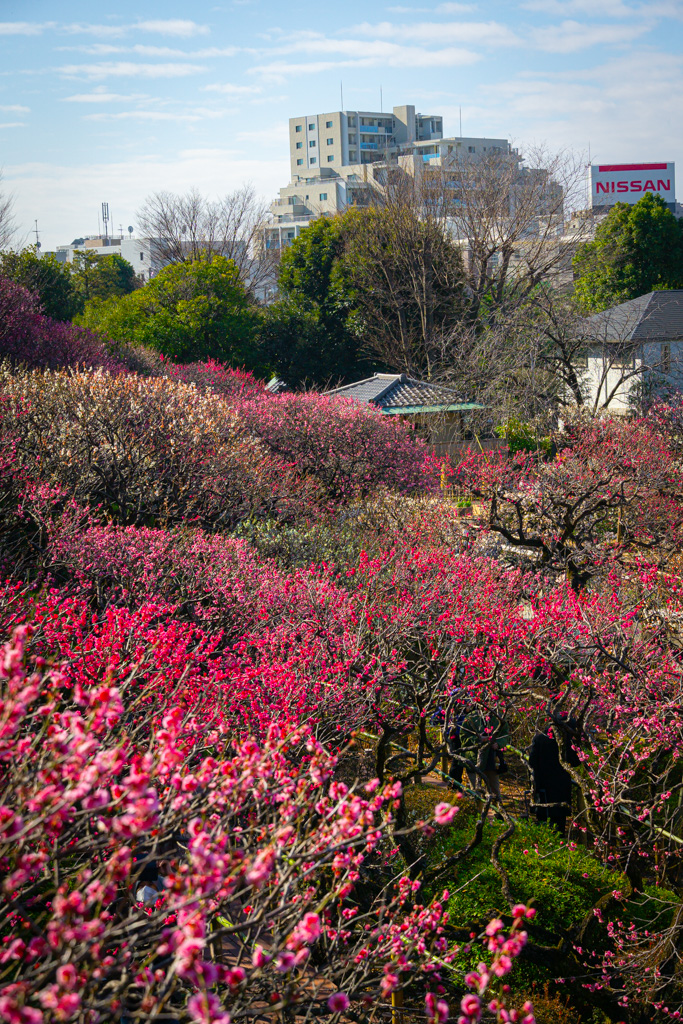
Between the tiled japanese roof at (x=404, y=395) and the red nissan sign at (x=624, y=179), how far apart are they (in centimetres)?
5806

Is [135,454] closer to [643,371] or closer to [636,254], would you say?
[643,371]

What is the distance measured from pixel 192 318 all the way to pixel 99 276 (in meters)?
24.7

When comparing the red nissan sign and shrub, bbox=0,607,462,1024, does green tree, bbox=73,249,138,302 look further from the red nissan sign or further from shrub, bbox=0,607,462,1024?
shrub, bbox=0,607,462,1024

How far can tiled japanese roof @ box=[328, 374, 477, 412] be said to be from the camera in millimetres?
20672

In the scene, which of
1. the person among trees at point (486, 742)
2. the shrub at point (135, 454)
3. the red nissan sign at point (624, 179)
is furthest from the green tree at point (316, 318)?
the red nissan sign at point (624, 179)

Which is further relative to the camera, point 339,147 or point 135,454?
point 339,147

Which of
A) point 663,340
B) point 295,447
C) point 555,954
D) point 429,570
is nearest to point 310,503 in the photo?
point 295,447

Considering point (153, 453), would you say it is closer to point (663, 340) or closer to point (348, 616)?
point (348, 616)

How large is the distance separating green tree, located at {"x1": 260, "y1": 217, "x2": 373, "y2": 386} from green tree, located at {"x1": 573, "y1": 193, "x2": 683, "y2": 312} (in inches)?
467

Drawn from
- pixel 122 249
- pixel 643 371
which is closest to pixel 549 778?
pixel 643 371

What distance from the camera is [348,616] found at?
290 inches

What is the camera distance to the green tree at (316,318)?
29.8 meters

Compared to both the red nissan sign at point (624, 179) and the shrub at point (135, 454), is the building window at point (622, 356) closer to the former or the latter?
the shrub at point (135, 454)

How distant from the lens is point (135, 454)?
1123 centimetres
